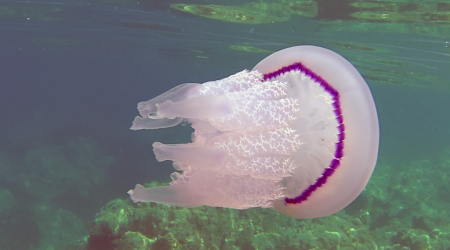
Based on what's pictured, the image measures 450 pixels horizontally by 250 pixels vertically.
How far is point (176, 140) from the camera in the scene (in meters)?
21.6

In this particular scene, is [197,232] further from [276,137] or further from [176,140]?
[176,140]

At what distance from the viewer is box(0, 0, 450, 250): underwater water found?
5652 millimetres

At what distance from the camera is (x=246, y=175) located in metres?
1.79

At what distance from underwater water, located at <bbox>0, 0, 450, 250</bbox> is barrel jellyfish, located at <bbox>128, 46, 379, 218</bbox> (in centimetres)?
339

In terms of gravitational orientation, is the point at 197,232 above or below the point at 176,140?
above

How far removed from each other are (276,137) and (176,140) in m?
20.2

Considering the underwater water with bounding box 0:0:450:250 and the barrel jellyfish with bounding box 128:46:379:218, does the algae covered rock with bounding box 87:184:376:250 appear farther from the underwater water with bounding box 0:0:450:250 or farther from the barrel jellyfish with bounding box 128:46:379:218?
the barrel jellyfish with bounding box 128:46:379:218

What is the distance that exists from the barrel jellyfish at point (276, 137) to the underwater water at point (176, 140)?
11.1 feet

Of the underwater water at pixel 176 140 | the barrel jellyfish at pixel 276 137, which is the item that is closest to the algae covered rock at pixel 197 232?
the underwater water at pixel 176 140

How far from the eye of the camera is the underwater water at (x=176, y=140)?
565 centimetres

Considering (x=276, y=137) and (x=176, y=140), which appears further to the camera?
(x=176, y=140)

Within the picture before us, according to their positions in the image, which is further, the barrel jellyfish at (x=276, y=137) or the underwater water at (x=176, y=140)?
the underwater water at (x=176, y=140)

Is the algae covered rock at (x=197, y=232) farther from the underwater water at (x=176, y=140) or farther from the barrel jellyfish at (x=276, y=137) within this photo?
the barrel jellyfish at (x=276, y=137)

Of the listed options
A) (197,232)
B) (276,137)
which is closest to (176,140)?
(197,232)
